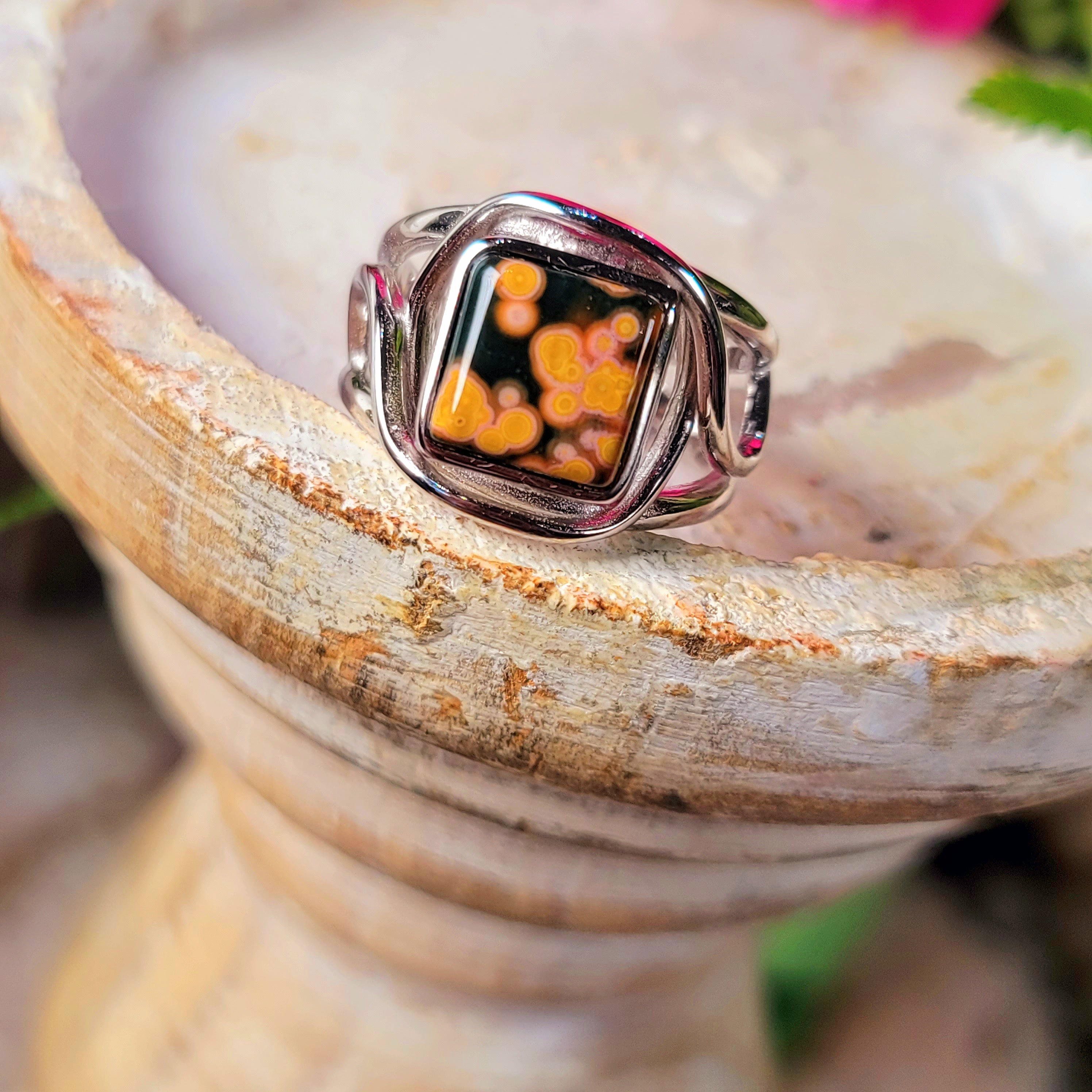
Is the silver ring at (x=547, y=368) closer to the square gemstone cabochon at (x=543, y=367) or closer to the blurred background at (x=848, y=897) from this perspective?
the square gemstone cabochon at (x=543, y=367)

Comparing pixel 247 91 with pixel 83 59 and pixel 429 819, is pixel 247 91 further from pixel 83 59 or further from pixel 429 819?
pixel 429 819

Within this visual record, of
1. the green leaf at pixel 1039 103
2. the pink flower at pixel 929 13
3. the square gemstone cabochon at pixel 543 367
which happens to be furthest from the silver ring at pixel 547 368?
the pink flower at pixel 929 13

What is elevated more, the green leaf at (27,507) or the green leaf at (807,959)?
the green leaf at (27,507)

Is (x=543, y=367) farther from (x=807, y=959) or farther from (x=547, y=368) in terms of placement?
(x=807, y=959)

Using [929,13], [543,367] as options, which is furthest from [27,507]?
[929,13]

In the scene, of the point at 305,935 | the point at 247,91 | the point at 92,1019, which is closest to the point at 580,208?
the point at 247,91

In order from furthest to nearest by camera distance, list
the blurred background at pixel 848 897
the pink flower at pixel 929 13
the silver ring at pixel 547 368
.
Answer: the blurred background at pixel 848 897
the pink flower at pixel 929 13
the silver ring at pixel 547 368
